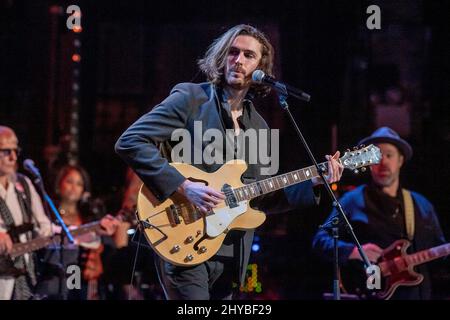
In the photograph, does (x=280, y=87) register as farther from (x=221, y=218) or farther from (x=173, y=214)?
(x=173, y=214)

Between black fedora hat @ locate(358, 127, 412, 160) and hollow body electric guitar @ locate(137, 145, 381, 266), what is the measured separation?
2799 mm

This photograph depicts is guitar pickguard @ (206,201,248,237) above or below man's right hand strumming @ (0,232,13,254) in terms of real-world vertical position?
above

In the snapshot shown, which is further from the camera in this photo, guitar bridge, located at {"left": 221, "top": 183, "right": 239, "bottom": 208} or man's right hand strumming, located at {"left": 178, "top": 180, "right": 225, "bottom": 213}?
guitar bridge, located at {"left": 221, "top": 183, "right": 239, "bottom": 208}

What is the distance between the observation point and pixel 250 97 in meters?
4.08

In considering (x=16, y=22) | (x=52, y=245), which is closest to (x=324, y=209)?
(x=52, y=245)

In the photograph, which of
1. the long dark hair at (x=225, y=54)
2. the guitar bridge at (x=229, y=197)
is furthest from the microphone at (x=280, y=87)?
the guitar bridge at (x=229, y=197)

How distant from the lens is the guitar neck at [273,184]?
3.78 meters

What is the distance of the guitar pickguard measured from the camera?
144 inches

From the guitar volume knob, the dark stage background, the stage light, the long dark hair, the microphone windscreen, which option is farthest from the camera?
the stage light

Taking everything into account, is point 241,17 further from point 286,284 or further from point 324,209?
point 286,284

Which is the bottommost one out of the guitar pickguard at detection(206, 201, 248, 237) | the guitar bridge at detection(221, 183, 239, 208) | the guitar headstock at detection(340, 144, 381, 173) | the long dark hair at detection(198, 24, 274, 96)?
the guitar pickguard at detection(206, 201, 248, 237)

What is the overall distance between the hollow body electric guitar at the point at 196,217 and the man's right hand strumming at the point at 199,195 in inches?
3.3

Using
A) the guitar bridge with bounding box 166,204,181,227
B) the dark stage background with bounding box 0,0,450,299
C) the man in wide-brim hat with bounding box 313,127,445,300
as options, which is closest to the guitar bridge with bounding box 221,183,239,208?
the guitar bridge with bounding box 166,204,181,227

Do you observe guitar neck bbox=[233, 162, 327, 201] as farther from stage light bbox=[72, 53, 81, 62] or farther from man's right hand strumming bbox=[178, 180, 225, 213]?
stage light bbox=[72, 53, 81, 62]
